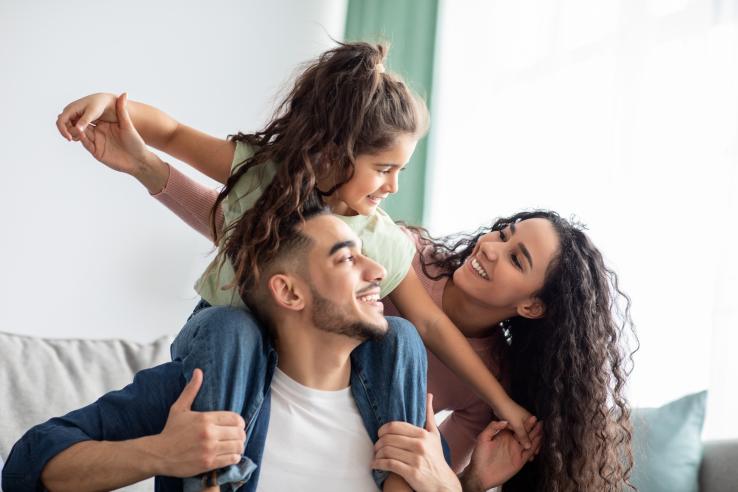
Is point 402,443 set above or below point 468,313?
below

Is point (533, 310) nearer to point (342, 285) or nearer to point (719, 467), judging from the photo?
point (342, 285)

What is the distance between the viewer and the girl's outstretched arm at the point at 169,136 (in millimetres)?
1850

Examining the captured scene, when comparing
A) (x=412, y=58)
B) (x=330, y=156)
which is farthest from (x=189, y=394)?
(x=412, y=58)

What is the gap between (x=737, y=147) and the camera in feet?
8.12

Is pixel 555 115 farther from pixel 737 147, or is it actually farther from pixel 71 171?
pixel 71 171

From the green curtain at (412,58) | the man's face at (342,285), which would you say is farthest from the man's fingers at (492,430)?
the green curtain at (412,58)

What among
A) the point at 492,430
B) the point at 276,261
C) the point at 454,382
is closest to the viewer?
the point at 276,261

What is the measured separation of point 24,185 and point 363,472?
7.02 feet

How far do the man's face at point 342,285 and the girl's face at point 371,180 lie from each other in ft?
0.51

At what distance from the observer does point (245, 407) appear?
166 cm

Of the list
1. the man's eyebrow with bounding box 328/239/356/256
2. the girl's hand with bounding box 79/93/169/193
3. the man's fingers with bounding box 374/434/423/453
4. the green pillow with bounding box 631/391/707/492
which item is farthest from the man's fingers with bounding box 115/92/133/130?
the green pillow with bounding box 631/391/707/492

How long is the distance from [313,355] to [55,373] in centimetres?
94

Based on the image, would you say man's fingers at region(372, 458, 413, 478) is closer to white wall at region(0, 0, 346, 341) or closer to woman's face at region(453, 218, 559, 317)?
woman's face at region(453, 218, 559, 317)

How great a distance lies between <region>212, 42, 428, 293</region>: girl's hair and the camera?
1784 mm
